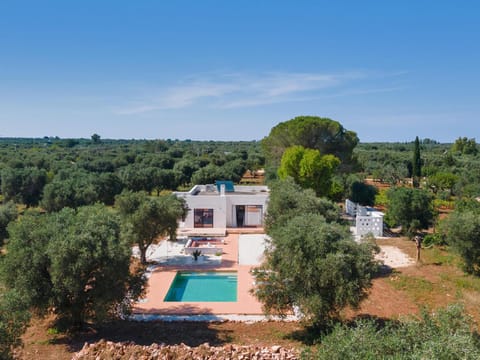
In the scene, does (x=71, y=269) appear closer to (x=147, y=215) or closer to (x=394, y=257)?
(x=147, y=215)

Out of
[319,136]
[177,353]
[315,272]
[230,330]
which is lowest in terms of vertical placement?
[230,330]

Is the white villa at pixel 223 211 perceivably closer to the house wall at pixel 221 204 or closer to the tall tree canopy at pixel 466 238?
the house wall at pixel 221 204

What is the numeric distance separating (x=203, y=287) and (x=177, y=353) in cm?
762

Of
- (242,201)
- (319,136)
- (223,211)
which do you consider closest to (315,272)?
(223,211)

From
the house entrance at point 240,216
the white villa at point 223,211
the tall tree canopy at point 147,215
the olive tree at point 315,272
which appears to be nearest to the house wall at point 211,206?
the white villa at point 223,211

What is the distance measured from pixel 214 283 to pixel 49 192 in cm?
2090

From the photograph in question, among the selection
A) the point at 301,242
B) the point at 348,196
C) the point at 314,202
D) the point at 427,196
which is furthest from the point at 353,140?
the point at 301,242

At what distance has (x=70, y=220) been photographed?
1179 cm

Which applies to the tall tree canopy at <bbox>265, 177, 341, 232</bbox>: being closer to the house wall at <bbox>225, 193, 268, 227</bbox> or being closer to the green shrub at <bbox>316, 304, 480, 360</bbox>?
the house wall at <bbox>225, 193, 268, 227</bbox>

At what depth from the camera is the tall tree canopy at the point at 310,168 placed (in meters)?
28.3

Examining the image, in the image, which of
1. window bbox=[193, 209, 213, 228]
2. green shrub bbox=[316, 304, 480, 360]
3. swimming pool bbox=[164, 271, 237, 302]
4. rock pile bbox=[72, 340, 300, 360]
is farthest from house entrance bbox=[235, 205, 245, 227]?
green shrub bbox=[316, 304, 480, 360]

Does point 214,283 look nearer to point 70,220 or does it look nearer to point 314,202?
point 314,202

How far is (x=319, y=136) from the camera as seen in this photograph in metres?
34.4

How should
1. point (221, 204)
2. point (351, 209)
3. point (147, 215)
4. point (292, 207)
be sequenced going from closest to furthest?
1. point (147, 215)
2. point (292, 207)
3. point (221, 204)
4. point (351, 209)
